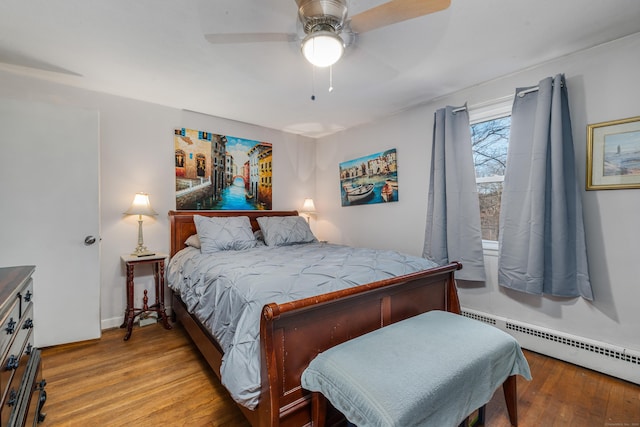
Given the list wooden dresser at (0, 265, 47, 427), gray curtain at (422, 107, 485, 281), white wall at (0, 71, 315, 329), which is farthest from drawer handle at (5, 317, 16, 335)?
gray curtain at (422, 107, 485, 281)

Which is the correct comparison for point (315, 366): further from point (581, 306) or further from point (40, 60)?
point (40, 60)

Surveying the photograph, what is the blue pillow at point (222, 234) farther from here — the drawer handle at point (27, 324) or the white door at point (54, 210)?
the drawer handle at point (27, 324)

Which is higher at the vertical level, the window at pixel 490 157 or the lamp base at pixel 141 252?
the window at pixel 490 157

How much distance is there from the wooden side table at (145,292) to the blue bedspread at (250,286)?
1.81 ft

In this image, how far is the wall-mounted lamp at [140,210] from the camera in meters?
2.76

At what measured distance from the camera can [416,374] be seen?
1089mm

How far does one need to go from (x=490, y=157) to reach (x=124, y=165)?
12.0 feet

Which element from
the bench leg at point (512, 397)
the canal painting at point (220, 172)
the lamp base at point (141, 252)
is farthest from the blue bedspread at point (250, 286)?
the canal painting at point (220, 172)

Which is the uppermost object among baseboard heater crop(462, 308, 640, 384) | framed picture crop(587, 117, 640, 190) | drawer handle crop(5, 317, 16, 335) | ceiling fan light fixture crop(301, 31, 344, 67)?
ceiling fan light fixture crop(301, 31, 344, 67)

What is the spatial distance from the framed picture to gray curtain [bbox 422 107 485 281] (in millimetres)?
800

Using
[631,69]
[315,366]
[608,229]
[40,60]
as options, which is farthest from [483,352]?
[40,60]

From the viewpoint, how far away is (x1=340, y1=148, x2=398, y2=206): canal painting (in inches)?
133

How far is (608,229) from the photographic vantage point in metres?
1.99

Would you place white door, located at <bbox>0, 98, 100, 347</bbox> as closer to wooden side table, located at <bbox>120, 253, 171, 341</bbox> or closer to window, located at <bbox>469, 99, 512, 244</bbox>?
wooden side table, located at <bbox>120, 253, 171, 341</bbox>
